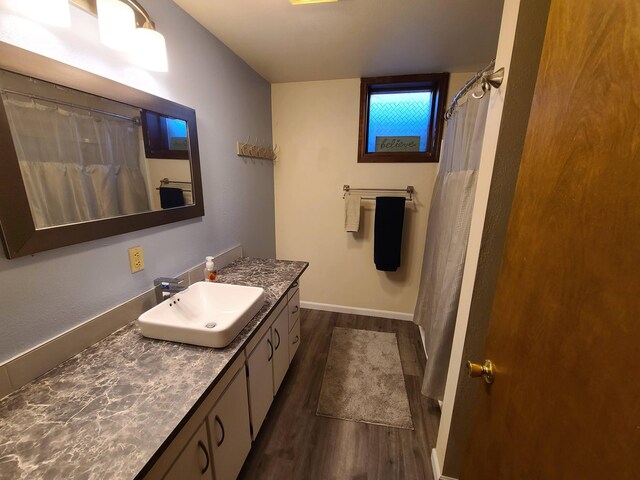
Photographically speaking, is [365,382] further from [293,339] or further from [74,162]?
[74,162]

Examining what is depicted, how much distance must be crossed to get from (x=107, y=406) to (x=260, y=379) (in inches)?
29.2

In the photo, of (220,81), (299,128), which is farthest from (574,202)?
(299,128)

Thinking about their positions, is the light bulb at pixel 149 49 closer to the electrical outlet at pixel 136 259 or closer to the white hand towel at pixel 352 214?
the electrical outlet at pixel 136 259

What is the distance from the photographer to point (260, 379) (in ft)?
4.72

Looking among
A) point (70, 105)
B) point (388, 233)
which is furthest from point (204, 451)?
point (388, 233)

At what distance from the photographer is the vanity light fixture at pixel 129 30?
102 cm

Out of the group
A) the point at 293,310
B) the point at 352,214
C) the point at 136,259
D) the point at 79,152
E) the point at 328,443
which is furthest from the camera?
the point at 352,214

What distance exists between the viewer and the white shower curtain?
138cm

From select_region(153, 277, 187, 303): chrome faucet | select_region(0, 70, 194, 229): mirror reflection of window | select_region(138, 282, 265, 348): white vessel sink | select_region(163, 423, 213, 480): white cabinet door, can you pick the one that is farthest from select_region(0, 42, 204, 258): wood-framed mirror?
select_region(163, 423, 213, 480): white cabinet door

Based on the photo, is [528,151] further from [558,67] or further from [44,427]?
[44,427]

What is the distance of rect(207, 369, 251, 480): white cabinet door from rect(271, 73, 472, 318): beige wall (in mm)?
1802

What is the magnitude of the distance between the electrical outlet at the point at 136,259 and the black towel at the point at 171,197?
264 mm

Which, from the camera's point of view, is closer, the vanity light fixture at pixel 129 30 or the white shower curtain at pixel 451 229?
the vanity light fixture at pixel 129 30

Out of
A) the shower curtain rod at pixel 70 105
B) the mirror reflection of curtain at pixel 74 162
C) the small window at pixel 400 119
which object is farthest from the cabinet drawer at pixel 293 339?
→ the small window at pixel 400 119
